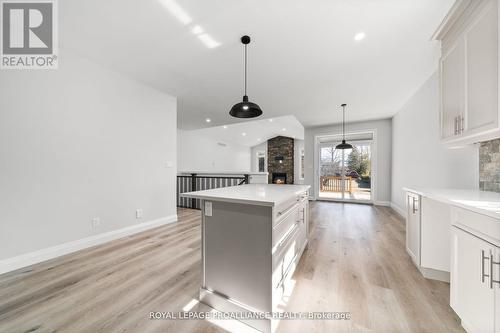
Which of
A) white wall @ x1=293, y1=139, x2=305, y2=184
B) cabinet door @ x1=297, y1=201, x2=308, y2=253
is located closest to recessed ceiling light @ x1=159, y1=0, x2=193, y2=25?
cabinet door @ x1=297, y1=201, x2=308, y2=253

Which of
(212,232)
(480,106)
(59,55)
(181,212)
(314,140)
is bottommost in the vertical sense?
(181,212)

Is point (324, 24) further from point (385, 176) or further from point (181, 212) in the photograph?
point (385, 176)

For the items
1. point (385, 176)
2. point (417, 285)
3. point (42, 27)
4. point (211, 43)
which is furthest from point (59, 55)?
point (385, 176)

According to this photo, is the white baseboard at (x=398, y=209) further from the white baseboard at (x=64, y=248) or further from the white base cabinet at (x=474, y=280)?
the white baseboard at (x=64, y=248)

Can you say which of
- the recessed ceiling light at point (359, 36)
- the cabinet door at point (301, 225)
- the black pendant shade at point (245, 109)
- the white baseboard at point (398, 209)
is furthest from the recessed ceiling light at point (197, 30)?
the white baseboard at point (398, 209)

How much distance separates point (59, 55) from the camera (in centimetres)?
235

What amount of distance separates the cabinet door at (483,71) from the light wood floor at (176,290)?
5.20 feet

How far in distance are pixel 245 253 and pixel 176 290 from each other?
895mm

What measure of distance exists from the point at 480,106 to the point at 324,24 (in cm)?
154

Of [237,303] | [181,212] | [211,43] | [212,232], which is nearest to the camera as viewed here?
[237,303]

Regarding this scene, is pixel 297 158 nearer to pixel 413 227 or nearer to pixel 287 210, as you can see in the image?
pixel 413 227

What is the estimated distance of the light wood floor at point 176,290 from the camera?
4.47 feet

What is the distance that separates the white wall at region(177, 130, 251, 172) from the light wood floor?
197 inches

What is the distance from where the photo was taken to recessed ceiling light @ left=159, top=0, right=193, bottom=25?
170 cm
